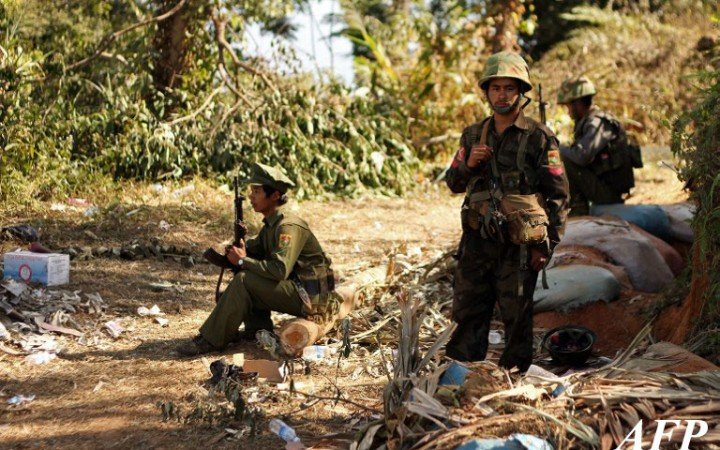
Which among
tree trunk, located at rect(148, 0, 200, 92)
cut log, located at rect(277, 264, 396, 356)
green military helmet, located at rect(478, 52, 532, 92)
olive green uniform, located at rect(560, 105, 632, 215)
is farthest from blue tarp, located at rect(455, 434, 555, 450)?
tree trunk, located at rect(148, 0, 200, 92)

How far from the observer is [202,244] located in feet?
26.9

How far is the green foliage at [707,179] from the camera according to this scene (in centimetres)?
466

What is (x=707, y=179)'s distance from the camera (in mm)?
4828

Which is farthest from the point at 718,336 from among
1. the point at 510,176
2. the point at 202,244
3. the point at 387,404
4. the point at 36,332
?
the point at 202,244

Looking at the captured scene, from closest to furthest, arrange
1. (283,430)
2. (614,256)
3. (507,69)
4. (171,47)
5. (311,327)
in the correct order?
(283,430) → (507,69) → (311,327) → (614,256) → (171,47)

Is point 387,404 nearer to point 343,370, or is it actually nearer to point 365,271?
point 343,370

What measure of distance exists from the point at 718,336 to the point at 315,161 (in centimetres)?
681

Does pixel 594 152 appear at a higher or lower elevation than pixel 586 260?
higher

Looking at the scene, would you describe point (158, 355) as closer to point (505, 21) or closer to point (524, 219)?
point (524, 219)

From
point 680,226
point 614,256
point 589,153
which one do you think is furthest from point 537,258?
point 680,226

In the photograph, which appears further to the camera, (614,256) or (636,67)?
(636,67)

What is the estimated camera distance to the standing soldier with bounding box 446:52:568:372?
4.48 metres

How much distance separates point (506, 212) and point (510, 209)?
0.08 ft
